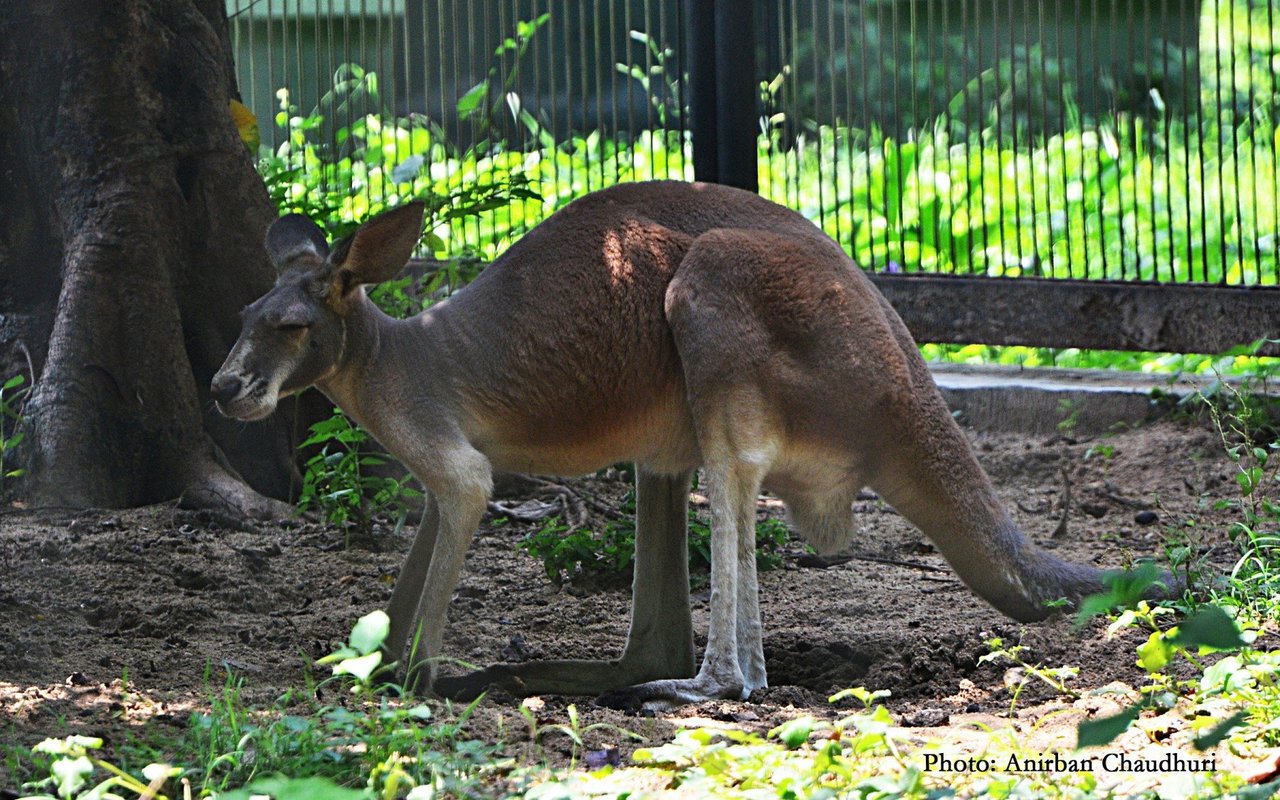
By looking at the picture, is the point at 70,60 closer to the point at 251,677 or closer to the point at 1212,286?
the point at 251,677

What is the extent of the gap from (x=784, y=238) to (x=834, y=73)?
2594 millimetres

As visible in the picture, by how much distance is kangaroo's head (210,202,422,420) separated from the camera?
3.54m

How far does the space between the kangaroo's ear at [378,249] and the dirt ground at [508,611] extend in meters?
0.95

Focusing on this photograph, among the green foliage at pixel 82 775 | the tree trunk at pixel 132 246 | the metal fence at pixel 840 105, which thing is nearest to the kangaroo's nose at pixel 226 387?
the green foliage at pixel 82 775

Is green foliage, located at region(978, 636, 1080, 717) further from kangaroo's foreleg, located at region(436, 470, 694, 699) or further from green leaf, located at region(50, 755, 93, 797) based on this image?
green leaf, located at region(50, 755, 93, 797)

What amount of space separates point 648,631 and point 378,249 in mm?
1193

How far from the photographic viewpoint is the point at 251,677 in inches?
139

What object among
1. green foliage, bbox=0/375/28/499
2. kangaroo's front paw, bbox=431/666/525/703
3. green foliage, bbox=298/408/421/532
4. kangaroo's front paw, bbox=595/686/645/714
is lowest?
kangaroo's front paw, bbox=595/686/645/714

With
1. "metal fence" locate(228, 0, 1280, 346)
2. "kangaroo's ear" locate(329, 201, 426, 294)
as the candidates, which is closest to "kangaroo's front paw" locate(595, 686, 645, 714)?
"kangaroo's ear" locate(329, 201, 426, 294)

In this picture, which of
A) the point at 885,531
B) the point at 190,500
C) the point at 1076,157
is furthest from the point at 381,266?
the point at 1076,157

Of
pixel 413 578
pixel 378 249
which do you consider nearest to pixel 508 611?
pixel 413 578

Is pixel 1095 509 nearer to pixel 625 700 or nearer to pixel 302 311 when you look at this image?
pixel 625 700

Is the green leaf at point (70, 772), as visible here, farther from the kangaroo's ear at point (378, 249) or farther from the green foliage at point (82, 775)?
the kangaroo's ear at point (378, 249)

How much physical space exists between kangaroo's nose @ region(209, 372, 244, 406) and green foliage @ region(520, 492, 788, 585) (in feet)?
4.28
